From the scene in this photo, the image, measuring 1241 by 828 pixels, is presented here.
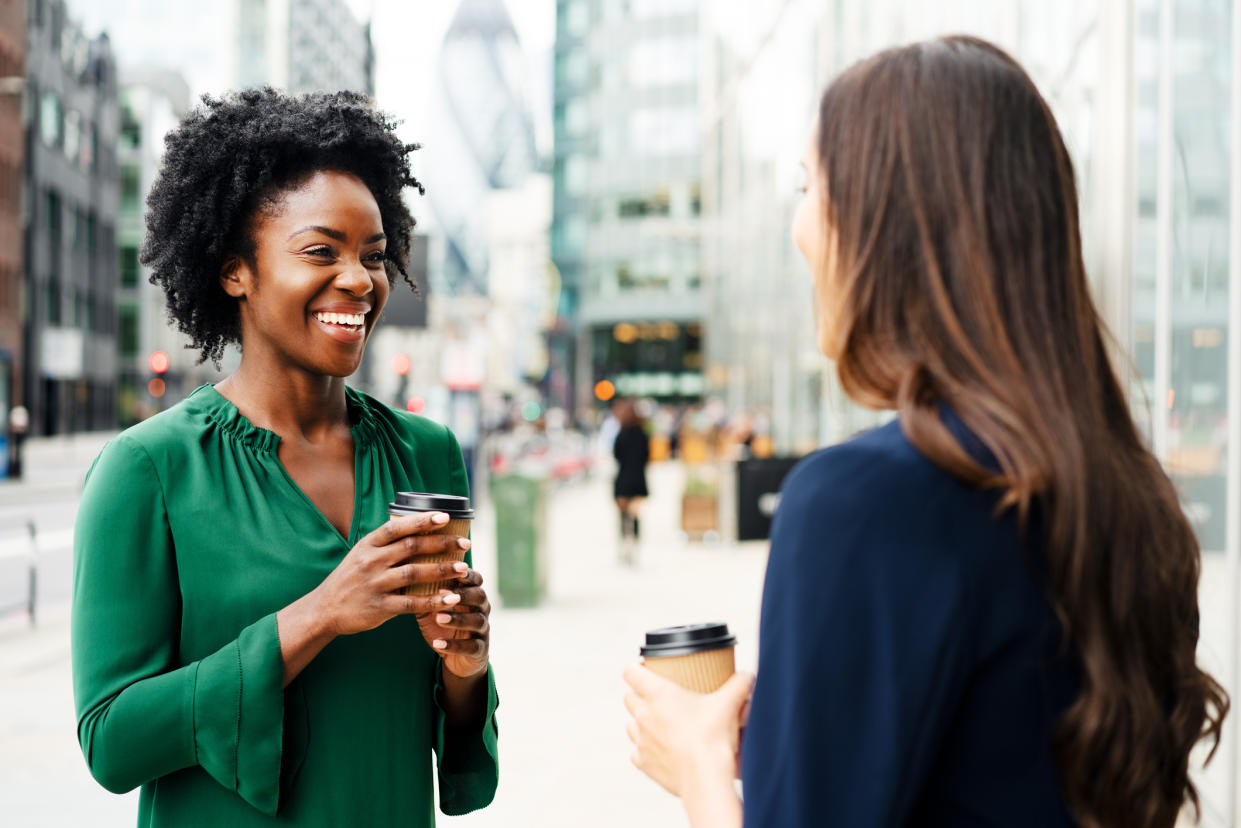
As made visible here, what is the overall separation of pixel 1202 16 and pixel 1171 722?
5225 millimetres

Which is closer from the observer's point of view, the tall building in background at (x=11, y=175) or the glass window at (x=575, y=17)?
the tall building in background at (x=11, y=175)

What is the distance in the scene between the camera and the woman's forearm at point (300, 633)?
5.30ft

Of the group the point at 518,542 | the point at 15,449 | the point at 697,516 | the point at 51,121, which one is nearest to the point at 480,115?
the point at 51,121

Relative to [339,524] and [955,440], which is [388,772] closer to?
[339,524]

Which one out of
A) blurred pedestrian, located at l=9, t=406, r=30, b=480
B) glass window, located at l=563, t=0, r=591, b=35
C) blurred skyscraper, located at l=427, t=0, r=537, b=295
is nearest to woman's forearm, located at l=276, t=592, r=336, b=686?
blurred pedestrian, located at l=9, t=406, r=30, b=480

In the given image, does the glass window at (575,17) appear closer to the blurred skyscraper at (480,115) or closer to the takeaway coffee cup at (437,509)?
the blurred skyscraper at (480,115)

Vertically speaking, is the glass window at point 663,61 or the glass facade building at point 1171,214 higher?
the glass window at point 663,61

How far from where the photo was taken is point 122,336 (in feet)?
208

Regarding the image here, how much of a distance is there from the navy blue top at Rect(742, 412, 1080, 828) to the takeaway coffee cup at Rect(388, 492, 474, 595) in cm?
57

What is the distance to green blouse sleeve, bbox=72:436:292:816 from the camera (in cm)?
161

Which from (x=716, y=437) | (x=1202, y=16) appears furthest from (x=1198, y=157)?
(x=716, y=437)

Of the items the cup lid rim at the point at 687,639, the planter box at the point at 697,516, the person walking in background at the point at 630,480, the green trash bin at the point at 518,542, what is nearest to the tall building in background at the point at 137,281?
the planter box at the point at 697,516

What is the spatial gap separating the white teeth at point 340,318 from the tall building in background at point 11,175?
134 ft

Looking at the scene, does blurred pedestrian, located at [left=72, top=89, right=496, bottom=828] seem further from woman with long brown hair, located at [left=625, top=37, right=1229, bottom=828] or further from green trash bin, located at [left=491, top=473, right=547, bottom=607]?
green trash bin, located at [left=491, top=473, right=547, bottom=607]
